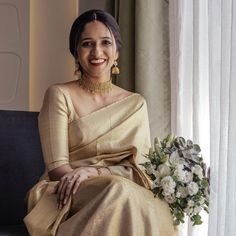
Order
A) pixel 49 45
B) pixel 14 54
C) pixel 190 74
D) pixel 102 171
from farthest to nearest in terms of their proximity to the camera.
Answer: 1. pixel 49 45
2. pixel 14 54
3. pixel 190 74
4. pixel 102 171

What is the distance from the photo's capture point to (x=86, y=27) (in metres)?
1.84

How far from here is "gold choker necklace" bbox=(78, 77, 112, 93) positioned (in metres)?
1.90

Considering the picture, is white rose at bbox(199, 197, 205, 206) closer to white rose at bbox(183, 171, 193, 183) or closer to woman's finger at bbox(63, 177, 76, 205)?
white rose at bbox(183, 171, 193, 183)

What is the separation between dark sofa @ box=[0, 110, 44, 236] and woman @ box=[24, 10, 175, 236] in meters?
0.30

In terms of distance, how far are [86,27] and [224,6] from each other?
20.7 inches

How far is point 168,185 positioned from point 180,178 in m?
0.05

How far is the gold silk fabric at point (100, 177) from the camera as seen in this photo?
4.67 feet

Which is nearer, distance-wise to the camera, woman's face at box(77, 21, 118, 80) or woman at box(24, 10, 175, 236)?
woman at box(24, 10, 175, 236)

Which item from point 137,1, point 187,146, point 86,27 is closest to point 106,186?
point 187,146

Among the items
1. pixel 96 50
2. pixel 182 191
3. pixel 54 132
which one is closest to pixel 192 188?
pixel 182 191

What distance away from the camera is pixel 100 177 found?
153 centimetres

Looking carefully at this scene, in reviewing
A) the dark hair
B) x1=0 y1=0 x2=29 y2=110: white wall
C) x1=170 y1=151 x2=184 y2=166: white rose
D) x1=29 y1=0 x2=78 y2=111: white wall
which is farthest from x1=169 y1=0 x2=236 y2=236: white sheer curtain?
x1=0 y1=0 x2=29 y2=110: white wall

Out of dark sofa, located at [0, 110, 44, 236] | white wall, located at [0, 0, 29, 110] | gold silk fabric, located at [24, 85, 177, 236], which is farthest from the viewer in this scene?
white wall, located at [0, 0, 29, 110]

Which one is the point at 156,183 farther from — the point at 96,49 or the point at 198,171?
the point at 96,49
